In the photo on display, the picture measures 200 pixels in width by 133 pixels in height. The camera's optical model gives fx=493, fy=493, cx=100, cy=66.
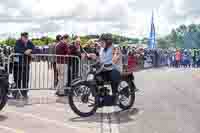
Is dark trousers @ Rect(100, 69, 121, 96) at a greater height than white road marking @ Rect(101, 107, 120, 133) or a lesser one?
greater

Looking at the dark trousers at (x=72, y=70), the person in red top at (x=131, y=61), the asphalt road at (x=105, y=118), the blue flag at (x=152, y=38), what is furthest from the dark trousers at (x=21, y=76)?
the blue flag at (x=152, y=38)

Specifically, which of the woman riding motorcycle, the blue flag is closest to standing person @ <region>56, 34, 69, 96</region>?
the woman riding motorcycle

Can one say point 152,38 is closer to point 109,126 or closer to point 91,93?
point 91,93

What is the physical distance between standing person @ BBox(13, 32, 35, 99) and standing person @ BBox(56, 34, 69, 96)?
3.65 ft

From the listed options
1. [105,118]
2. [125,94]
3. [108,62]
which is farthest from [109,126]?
[125,94]

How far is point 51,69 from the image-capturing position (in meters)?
14.5

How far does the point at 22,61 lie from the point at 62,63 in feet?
4.67

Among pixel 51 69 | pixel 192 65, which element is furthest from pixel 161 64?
pixel 51 69

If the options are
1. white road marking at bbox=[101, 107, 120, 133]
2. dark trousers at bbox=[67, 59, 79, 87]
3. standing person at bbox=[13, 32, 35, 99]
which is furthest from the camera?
dark trousers at bbox=[67, 59, 79, 87]

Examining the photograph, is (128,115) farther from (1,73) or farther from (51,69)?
(51,69)

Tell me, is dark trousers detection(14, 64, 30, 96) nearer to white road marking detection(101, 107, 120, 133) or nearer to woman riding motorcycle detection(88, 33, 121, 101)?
woman riding motorcycle detection(88, 33, 121, 101)

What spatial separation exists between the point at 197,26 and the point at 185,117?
102 m

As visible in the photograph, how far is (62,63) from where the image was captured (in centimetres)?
1375

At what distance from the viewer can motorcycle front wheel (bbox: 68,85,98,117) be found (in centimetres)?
994
